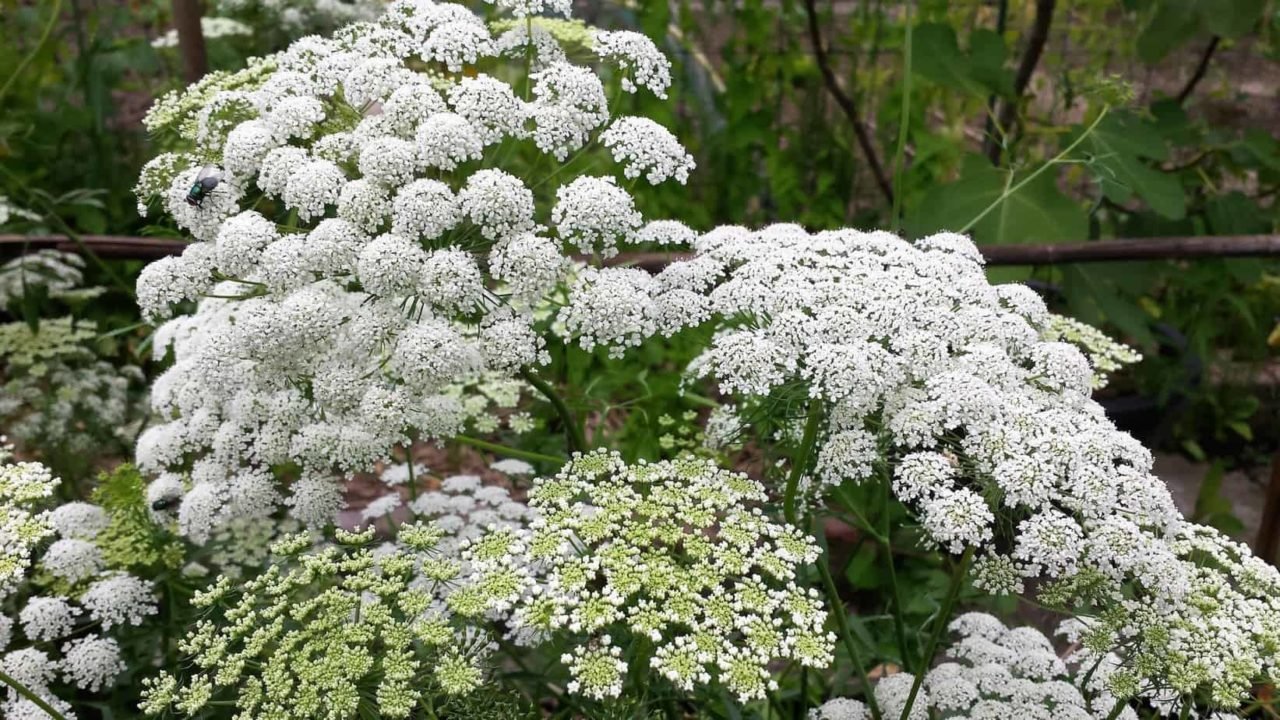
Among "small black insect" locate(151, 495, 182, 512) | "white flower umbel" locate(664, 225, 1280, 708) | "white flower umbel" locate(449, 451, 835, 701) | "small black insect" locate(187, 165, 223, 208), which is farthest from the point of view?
"small black insect" locate(151, 495, 182, 512)

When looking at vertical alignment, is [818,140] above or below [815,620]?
below

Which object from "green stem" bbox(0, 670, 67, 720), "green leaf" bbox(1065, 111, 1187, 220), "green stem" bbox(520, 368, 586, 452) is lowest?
"green stem" bbox(0, 670, 67, 720)

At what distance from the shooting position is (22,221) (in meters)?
4.62

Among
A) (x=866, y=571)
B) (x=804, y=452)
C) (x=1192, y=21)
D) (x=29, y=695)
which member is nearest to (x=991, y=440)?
(x=804, y=452)

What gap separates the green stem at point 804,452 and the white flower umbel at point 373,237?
332mm

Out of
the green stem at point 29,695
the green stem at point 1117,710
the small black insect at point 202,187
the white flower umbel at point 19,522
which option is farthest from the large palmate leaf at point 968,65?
the green stem at point 29,695

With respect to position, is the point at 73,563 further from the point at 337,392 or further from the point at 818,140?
the point at 818,140

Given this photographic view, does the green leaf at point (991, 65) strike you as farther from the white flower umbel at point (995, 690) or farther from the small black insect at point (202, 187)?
the small black insect at point (202, 187)

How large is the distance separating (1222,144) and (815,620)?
403 cm

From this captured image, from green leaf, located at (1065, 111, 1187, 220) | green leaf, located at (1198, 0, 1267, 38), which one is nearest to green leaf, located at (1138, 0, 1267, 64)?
green leaf, located at (1198, 0, 1267, 38)

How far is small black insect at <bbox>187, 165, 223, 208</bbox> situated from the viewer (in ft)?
7.32

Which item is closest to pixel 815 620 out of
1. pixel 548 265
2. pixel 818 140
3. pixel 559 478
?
pixel 559 478

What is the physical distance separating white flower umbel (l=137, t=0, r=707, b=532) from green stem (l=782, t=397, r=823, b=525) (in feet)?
1.09

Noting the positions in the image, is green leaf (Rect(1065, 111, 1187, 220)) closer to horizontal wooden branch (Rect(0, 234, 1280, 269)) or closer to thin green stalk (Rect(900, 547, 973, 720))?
horizontal wooden branch (Rect(0, 234, 1280, 269))
